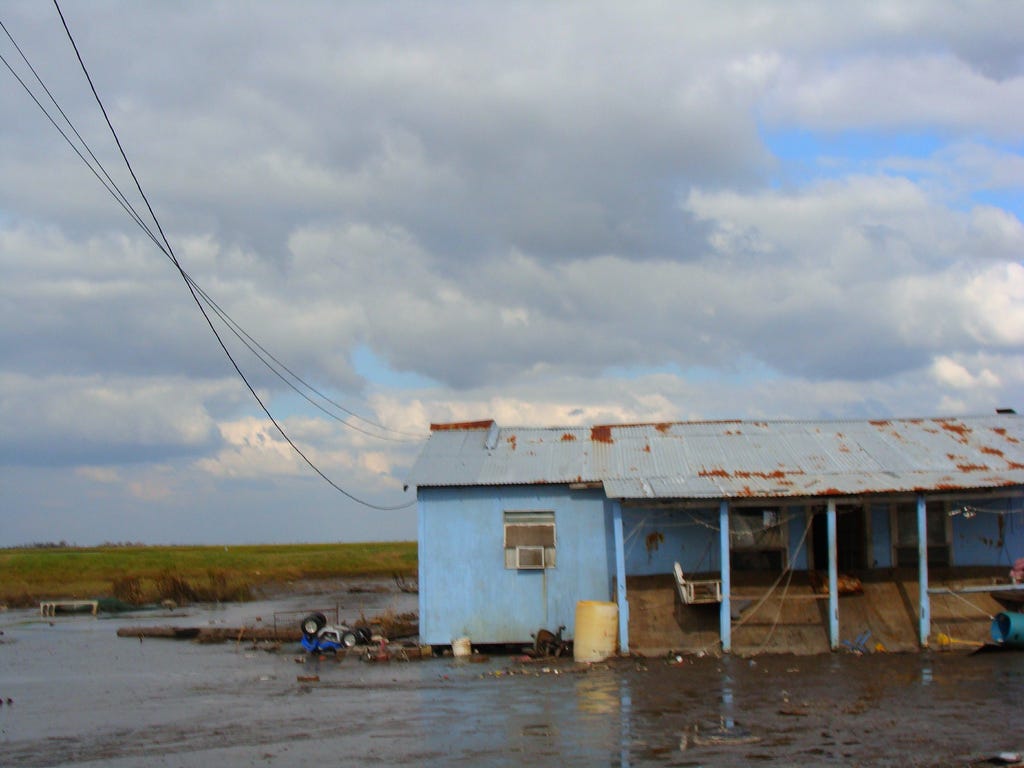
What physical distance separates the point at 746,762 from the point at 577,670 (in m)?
7.94

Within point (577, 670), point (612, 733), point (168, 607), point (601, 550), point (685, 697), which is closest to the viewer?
point (612, 733)

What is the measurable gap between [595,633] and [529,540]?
2806mm

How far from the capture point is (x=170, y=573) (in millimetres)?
52188

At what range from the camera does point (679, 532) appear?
21844 mm

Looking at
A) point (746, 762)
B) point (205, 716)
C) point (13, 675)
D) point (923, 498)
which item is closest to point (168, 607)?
point (13, 675)

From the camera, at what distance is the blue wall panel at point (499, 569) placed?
21719 mm

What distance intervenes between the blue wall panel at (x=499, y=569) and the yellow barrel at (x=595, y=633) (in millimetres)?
1533

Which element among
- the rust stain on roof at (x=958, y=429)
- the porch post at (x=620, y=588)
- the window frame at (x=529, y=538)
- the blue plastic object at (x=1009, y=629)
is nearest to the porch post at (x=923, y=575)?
the blue plastic object at (x=1009, y=629)

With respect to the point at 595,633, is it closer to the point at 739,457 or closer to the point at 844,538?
the point at 739,457

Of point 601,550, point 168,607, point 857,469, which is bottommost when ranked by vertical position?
point 168,607

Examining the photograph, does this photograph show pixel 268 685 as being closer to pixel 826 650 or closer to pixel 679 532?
pixel 679 532

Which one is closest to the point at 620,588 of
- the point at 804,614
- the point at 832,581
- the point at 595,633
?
the point at 595,633

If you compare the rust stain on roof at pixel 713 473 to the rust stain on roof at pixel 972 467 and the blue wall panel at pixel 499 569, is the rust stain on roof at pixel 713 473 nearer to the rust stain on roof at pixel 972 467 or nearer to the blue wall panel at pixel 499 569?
the blue wall panel at pixel 499 569

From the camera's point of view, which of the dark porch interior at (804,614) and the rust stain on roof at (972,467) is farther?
the rust stain on roof at (972,467)
